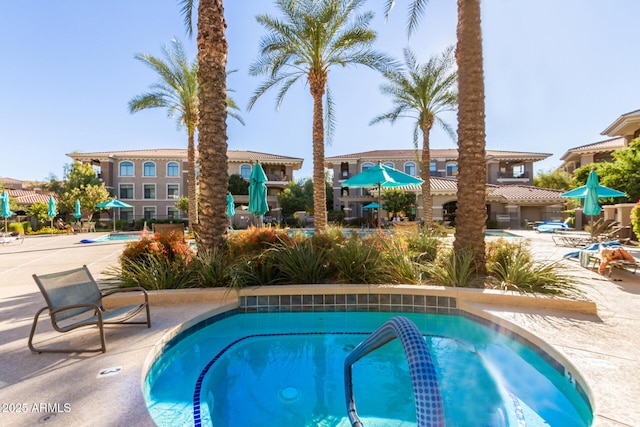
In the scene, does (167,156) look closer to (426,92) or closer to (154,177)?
(154,177)

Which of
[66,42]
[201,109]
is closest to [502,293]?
[201,109]

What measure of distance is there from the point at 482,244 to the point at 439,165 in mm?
36464

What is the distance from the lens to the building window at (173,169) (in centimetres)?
3994

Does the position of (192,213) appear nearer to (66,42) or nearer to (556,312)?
(66,42)

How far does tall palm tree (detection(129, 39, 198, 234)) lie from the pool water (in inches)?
512

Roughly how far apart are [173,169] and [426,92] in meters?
34.9

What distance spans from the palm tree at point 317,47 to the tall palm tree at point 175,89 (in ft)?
20.8

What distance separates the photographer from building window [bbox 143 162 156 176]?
129 ft

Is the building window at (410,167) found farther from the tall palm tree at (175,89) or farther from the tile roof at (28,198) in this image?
the tile roof at (28,198)

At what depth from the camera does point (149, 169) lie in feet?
130

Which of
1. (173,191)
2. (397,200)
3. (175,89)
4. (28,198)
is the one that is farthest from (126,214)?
(397,200)

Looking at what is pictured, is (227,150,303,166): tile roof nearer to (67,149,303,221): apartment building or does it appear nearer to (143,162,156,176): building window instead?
(67,149,303,221): apartment building

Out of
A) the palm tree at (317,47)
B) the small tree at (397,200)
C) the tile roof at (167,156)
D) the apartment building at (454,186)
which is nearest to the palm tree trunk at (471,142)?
the palm tree at (317,47)

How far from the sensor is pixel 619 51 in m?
12.1
